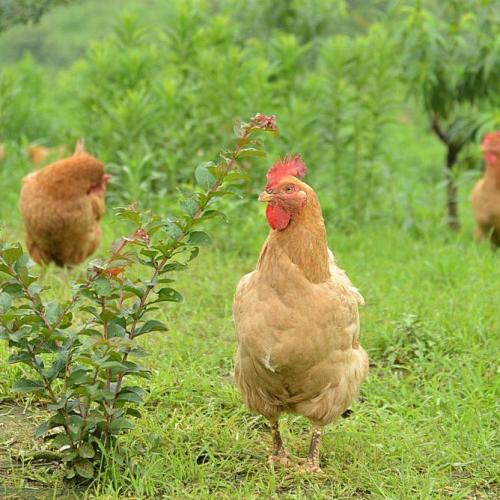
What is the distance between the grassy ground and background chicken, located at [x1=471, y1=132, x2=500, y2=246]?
3.66ft

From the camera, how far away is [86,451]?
345cm

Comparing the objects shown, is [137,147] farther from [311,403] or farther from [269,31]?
[311,403]

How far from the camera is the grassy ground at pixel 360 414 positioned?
365 centimetres

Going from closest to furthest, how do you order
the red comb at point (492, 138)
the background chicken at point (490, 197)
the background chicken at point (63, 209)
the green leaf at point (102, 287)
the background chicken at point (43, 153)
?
1. the green leaf at point (102, 287)
2. the background chicken at point (63, 209)
3. the background chicken at point (490, 197)
4. the red comb at point (492, 138)
5. the background chicken at point (43, 153)

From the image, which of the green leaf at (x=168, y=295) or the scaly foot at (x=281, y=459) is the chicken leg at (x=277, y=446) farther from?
the green leaf at (x=168, y=295)

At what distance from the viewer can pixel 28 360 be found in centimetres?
340

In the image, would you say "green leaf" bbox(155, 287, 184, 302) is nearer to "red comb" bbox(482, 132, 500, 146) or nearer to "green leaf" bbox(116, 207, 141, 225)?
"green leaf" bbox(116, 207, 141, 225)

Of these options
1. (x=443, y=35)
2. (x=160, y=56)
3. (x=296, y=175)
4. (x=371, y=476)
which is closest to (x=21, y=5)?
(x=160, y=56)

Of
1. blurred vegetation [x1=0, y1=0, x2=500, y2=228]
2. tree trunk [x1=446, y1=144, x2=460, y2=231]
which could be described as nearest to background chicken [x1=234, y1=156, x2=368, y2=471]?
blurred vegetation [x1=0, y1=0, x2=500, y2=228]

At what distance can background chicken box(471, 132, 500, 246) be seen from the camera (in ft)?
23.9

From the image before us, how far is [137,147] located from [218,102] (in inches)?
32.2

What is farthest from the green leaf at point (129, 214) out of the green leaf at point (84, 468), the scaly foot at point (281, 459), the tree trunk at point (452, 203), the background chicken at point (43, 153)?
the background chicken at point (43, 153)

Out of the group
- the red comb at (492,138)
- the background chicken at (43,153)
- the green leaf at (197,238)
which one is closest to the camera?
the green leaf at (197,238)

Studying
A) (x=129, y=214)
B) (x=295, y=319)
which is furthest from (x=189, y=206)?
(x=295, y=319)
